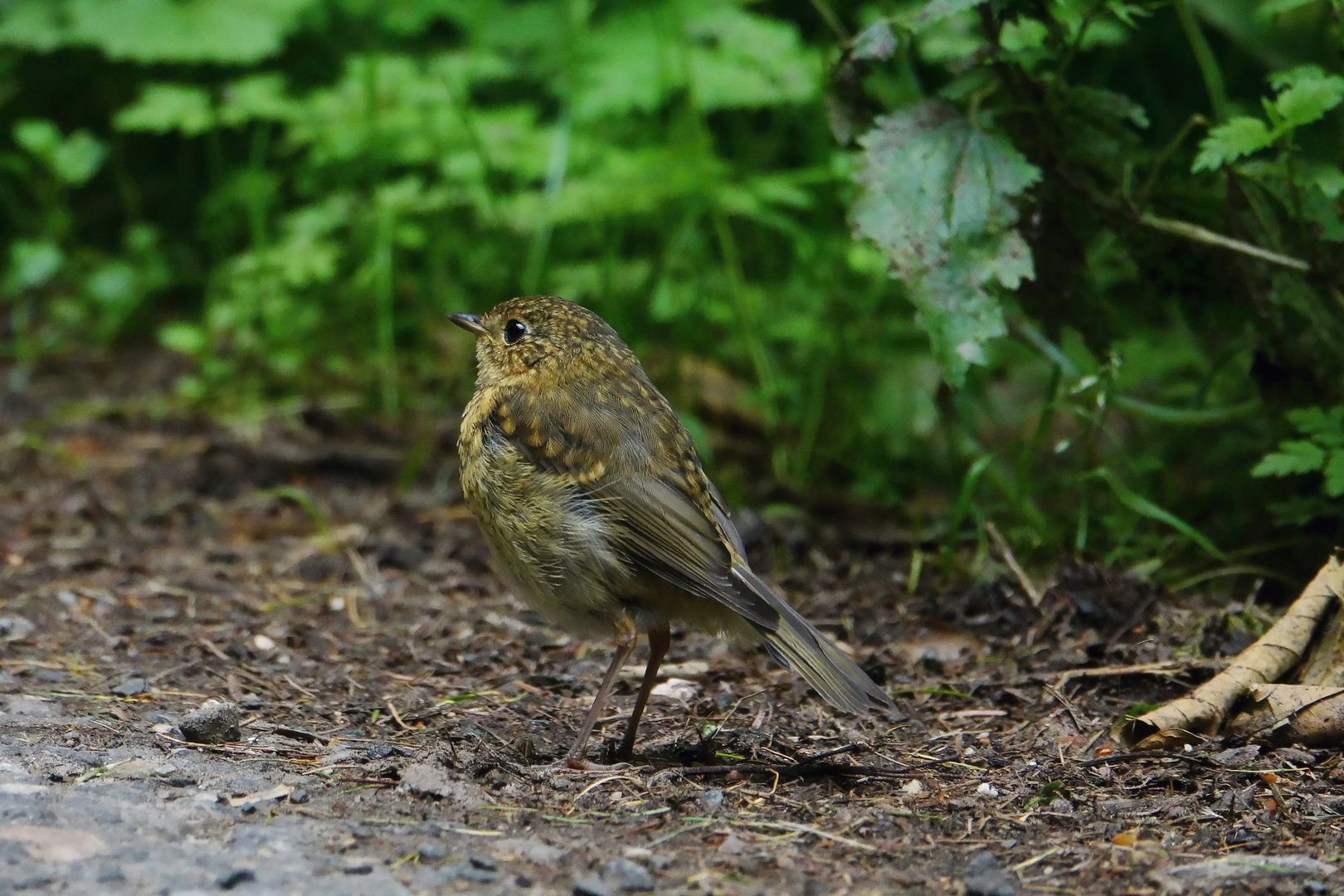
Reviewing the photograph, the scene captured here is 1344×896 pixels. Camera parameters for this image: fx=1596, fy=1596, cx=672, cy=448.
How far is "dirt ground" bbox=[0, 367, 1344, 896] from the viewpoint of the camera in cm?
311

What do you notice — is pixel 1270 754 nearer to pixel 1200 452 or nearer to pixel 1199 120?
pixel 1199 120

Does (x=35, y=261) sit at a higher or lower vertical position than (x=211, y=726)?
higher

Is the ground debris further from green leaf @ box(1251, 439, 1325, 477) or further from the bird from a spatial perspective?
green leaf @ box(1251, 439, 1325, 477)

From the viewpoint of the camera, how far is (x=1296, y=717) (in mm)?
3951

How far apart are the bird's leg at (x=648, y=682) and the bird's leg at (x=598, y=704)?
0.07 m

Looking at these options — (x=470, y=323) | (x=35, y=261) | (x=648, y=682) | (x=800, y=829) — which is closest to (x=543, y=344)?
(x=470, y=323)

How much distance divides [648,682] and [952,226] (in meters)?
1.57

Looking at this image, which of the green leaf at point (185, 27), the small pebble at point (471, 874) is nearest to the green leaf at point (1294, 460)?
the small pebble at point (471, 874)

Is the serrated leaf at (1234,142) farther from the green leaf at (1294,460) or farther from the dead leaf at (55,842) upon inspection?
the dead leaf at (55,842)

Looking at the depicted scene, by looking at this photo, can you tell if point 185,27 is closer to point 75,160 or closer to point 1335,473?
point 75,160

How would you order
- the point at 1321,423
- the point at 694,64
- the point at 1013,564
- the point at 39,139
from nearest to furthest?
the point at 1321,423 → the point at 1013,564 → the point at 694,64 → the point at 39,139

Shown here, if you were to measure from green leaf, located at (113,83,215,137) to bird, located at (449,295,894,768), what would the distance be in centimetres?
336

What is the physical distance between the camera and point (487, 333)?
16.0ft

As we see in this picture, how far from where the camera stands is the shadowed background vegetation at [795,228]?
4.68 metres
